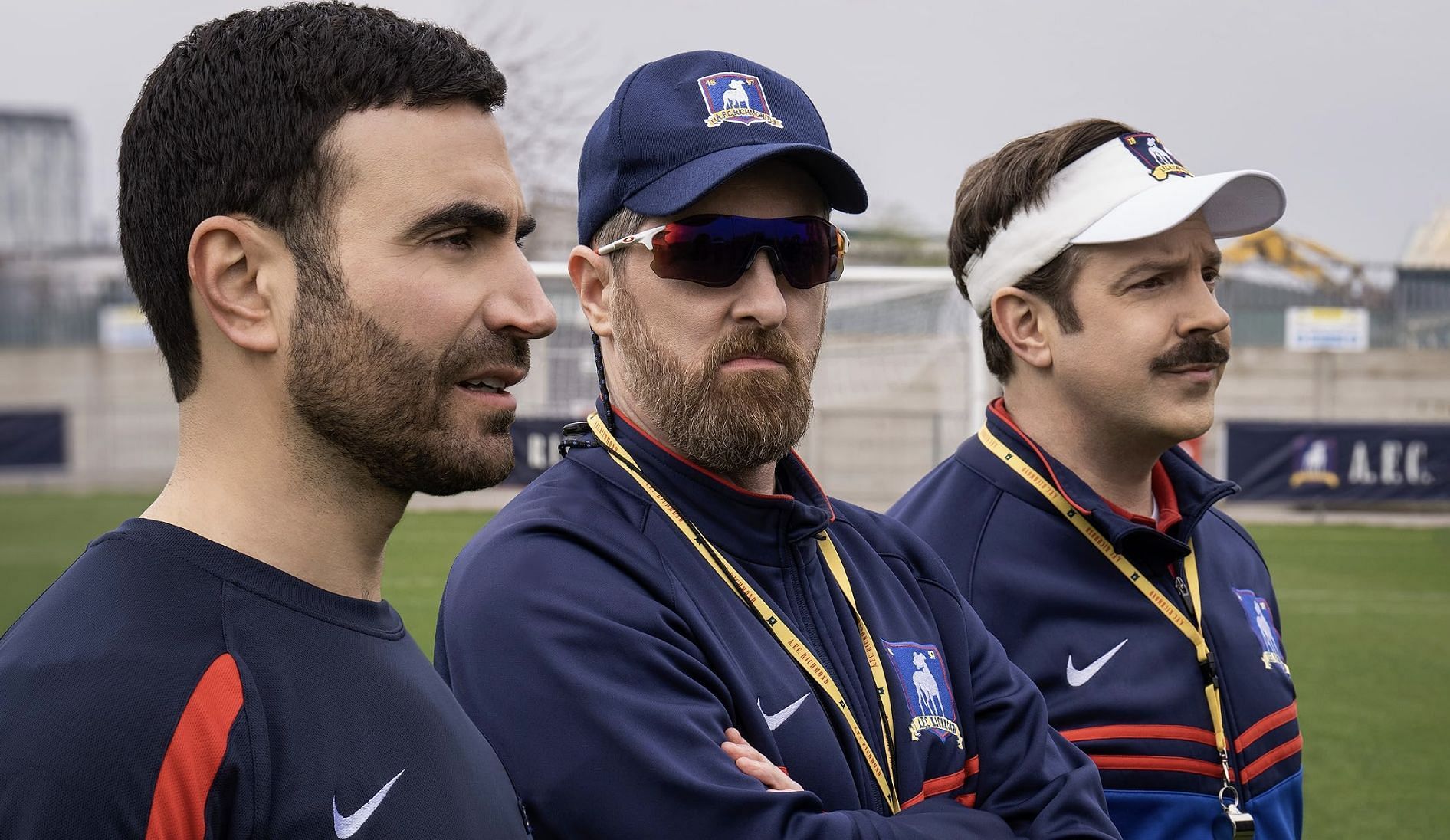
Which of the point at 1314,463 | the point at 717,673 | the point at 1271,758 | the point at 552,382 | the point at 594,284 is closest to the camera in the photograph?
the point at 717,673

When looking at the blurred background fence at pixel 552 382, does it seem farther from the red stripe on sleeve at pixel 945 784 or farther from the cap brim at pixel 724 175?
the red stripe on sleeve at pixel 945 784

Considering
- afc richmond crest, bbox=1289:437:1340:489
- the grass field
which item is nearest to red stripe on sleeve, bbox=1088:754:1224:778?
the grass field

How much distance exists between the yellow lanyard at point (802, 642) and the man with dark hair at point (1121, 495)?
582 millimetres

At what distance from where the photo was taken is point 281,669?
1.35 meters

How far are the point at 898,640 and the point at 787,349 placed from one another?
487 mm

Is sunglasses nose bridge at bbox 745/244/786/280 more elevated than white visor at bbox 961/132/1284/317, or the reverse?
white visor at bbox 961/132/1284/317

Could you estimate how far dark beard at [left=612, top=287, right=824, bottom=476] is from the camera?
6.64 feet

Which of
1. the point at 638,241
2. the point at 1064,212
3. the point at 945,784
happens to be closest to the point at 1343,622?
the point at 1064,212

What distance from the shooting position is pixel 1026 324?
108 inches

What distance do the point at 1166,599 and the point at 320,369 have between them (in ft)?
5.65

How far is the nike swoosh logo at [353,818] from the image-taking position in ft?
4.28

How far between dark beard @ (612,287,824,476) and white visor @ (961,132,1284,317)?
0.79 m

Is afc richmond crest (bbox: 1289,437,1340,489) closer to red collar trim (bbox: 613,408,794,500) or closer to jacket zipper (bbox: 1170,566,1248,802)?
jacket zipper (bbox: 1170,566,1248,802)

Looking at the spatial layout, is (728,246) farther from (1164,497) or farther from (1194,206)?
(1164,497)
